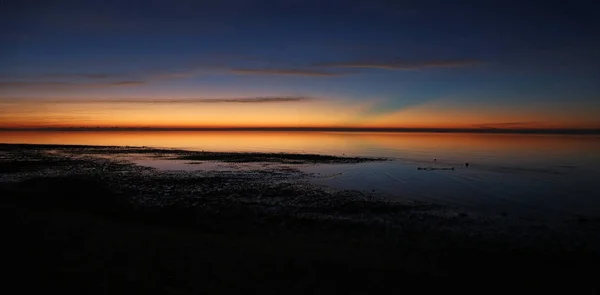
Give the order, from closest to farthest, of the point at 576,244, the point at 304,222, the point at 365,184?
the point at 576,244 < the point at 304,222 < the point at 365,184

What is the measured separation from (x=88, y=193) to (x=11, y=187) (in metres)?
6.32

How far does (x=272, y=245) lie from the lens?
37.8 feet

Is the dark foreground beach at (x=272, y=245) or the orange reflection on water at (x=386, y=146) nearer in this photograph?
the dark foreground beach at (x=272, y=245)

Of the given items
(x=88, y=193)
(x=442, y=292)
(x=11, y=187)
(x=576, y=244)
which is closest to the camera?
(x=442, y=292)

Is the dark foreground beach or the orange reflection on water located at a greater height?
the orange reflection on water

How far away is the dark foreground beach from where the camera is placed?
8.55m

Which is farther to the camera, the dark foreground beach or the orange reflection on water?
the orange reflection on water

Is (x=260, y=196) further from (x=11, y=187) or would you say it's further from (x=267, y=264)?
(x=11, y=187)

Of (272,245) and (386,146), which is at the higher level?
(386,146)

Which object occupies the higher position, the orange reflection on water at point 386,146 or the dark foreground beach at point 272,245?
the orange reflection on water at point 386,146

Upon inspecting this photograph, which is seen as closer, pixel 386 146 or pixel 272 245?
pixel 272 245

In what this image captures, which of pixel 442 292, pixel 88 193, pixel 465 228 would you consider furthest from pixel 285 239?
pixel 88 193

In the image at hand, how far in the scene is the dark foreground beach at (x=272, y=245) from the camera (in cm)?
855

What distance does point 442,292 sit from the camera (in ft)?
27.4
